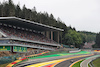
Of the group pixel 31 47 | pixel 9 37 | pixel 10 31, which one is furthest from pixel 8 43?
pixel 31 47

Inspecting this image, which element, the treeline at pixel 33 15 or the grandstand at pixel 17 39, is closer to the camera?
the grandstand at pixel 17 39

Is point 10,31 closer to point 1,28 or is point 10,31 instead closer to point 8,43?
point 1,28

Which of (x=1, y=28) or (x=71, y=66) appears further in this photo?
(x=1, y=28)

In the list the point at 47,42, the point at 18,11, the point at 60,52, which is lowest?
the point at 60,52

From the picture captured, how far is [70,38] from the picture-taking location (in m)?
80.4

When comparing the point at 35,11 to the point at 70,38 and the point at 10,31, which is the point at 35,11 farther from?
the point at 10,31

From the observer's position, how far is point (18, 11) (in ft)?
240

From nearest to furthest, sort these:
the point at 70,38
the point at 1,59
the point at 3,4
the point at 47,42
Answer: the point at 1,59, the point at 47,42, the point at 3,4, the point at 70,38

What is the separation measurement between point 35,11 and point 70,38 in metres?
26.9

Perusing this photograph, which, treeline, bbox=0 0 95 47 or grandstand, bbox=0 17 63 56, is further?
treeline, bbox=0 0 95 47

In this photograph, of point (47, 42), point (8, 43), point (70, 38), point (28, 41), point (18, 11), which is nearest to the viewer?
point (8, 43)

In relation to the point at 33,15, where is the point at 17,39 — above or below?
below

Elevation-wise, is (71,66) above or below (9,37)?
below

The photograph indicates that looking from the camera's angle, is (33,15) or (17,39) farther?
(33,15)
